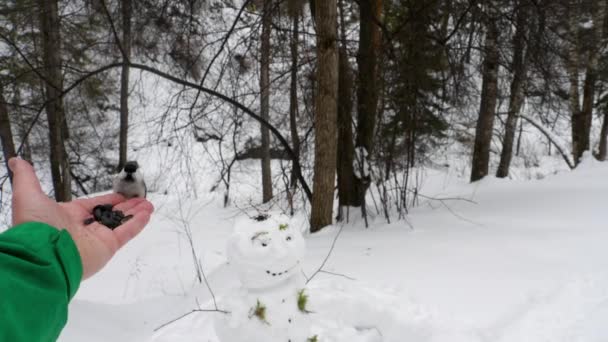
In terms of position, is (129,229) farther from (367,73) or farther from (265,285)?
(367,73)

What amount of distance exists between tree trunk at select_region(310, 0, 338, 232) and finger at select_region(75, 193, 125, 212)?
2298 millimetres

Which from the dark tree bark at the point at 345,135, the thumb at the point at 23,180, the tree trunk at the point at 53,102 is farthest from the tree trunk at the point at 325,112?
the tree trunk at the point at 53,102

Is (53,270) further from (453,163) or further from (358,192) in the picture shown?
(453,163)

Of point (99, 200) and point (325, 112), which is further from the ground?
point (325, 112)

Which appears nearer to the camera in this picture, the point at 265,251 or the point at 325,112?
the point at 265,251

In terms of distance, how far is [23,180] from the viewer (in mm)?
1367

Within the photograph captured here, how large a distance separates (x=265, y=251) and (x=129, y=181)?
104 centimetres

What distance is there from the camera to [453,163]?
1516 cm

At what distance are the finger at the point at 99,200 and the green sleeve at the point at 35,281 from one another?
90 centimetres

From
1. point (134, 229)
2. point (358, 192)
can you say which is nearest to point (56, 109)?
point (358, 192)

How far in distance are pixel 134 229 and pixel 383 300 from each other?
5.62ft

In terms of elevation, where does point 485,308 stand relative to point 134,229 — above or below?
below

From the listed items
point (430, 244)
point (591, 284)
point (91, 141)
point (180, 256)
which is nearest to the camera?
point (591, 284)

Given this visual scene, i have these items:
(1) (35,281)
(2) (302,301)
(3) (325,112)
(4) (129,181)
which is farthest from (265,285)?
(3) (325,112)
